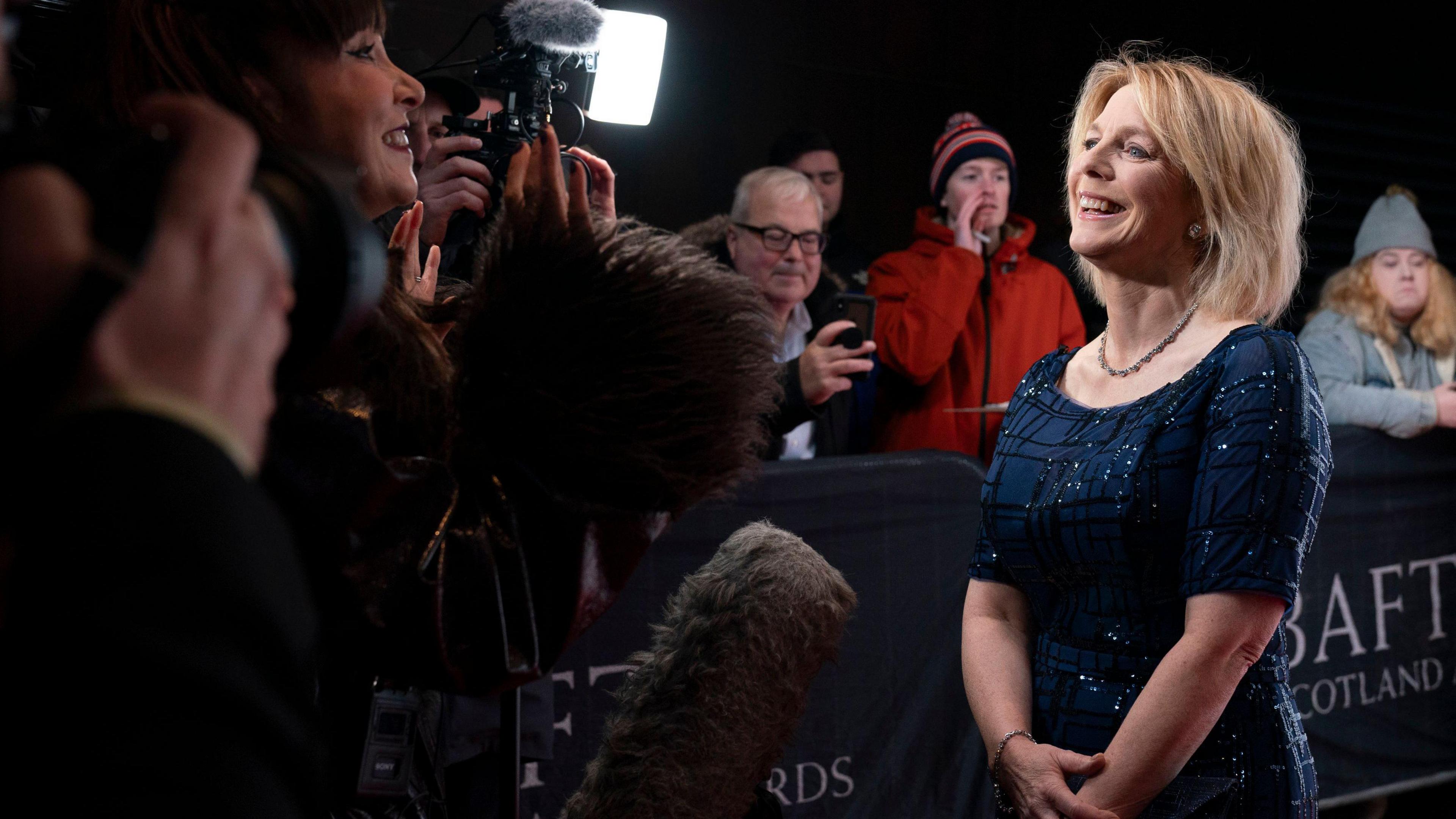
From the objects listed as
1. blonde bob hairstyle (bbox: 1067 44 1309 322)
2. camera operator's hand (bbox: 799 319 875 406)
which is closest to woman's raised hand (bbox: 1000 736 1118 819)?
blonde bob hairstyle (bbox: 1067 44 1309 322)

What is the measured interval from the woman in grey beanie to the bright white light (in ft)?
9.22

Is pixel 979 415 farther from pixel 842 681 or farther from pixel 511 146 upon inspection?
pixel 511 146

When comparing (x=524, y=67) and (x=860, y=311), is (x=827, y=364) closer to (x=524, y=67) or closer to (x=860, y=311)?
(x=860, y=311)

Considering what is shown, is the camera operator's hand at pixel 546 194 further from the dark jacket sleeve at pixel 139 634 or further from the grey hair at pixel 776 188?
the grey hair at pixel 776 188

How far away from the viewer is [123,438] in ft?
1.63

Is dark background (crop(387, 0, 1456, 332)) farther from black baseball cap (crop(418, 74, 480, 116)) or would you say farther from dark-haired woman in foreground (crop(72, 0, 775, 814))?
dark-haired woman in foreground (crop(72, 0, 775, 814))

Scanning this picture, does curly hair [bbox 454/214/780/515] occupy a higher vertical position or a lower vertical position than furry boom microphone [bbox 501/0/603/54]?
lower

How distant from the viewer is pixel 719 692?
4.38 ft

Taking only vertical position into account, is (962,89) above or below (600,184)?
above

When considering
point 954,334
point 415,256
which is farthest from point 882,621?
point 415,256

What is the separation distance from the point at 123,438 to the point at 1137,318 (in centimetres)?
165

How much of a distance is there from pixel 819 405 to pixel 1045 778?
1.47 metres

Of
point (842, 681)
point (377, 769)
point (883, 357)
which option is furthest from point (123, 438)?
point (883, 357)

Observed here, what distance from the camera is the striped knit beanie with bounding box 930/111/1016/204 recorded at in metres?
3.81
